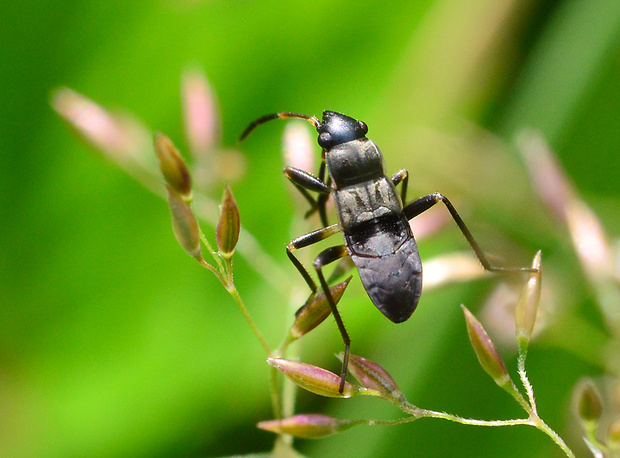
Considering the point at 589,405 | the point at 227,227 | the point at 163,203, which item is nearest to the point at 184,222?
the point at 227,227

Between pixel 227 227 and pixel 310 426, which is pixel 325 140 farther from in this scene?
pixel 310 426

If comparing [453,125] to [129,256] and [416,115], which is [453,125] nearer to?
[416,115]

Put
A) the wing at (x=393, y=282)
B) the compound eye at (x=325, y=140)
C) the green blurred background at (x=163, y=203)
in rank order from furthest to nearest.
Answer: the green blurred background at (x=163, y=203)
the compound eye at (x=325, y=140)
the wing at (x=393, y=282)

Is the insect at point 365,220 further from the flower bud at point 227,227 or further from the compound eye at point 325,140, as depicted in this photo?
the flower bud at point 227,227

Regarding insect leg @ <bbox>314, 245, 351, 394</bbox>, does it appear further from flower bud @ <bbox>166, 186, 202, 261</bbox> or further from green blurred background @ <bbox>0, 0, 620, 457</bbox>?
green blurred background @ <bbox>0, 0, 620, 457</bbox>

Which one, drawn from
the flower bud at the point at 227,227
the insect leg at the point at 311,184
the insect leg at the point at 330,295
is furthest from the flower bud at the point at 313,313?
the insect leg at the point at 311,184
